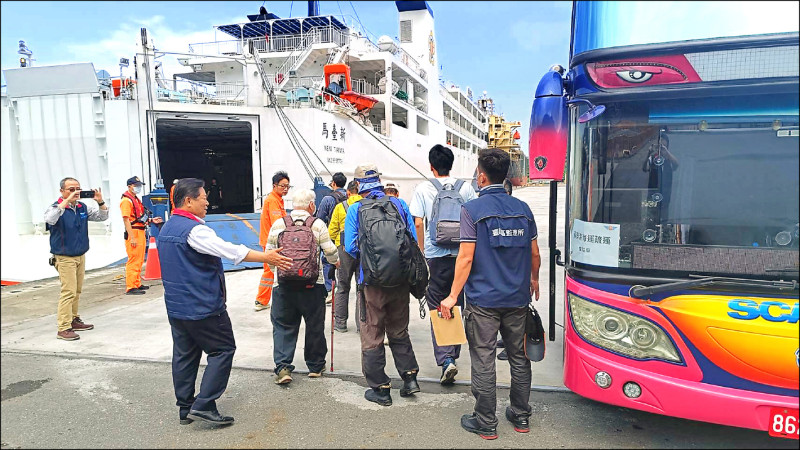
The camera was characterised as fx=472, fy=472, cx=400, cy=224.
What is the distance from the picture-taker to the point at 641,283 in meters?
2.74

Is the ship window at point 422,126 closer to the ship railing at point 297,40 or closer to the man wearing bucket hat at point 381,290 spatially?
the ship railing at point 297,40

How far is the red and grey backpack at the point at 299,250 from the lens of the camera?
374 cm

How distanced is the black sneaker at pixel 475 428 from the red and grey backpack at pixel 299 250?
1599 millimetres

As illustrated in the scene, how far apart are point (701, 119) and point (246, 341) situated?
465 centimetres

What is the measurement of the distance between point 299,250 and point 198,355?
1.04m

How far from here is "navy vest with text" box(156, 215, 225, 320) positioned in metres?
3.10

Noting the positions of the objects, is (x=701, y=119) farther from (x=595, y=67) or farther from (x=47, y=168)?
(x=47, y=168)

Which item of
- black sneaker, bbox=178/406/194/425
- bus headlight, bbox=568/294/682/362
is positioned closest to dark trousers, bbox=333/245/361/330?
black sneaker, bbox=178/406/194/425

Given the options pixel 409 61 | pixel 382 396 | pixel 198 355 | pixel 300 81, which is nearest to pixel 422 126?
pixel 409 61

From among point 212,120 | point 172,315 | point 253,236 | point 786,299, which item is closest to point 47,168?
point 212,120

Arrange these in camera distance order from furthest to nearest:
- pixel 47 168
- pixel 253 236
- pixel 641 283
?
1. pixel 47 168
2. pixel 253 236
3. pixel 641 283

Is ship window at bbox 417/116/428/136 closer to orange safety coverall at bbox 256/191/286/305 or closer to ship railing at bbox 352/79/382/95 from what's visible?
ship railing at bbox 352/79/382/95

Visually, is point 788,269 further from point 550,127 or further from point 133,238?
point 133,238

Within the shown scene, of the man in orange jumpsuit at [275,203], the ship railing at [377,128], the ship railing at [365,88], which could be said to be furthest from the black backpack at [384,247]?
the ship railing at [365,88]
